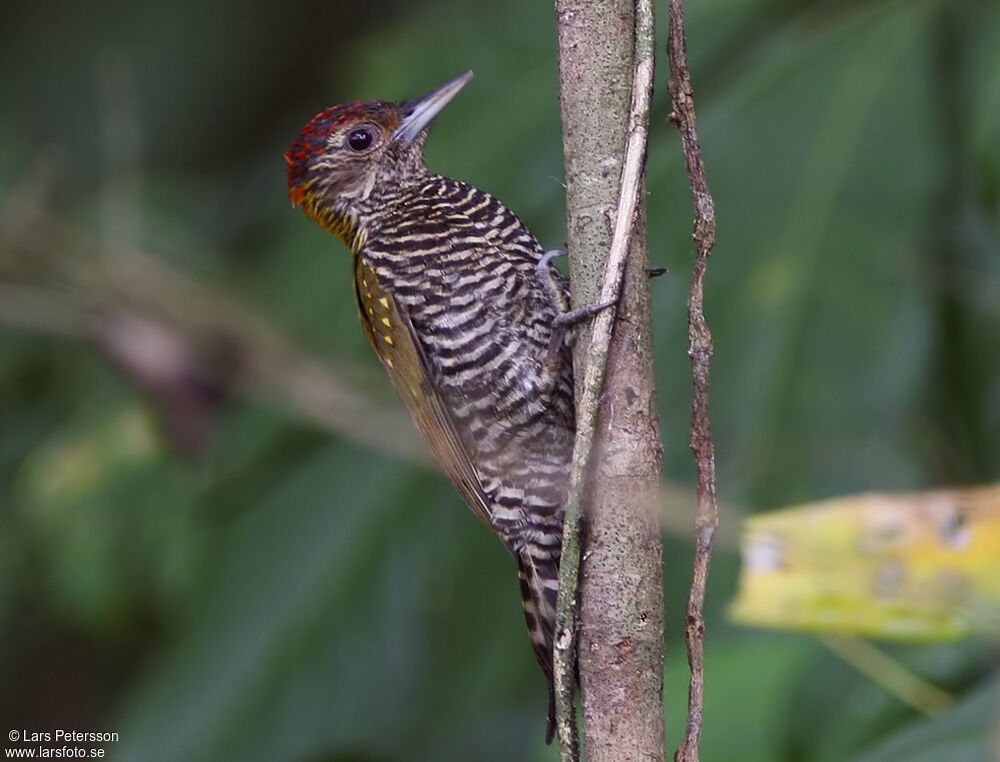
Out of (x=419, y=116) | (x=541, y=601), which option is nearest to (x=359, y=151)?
(x=419, y=116)

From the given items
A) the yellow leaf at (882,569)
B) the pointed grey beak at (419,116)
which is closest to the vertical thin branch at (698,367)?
the yellow leaf at (882,569)

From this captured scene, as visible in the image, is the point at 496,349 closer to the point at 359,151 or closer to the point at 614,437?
the point at 359,151

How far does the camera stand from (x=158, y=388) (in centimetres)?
382

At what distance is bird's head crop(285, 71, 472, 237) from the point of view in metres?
2.85

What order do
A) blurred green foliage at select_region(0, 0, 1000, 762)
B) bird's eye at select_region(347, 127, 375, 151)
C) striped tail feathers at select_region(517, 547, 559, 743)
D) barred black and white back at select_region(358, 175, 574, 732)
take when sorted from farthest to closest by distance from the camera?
blurred green foliage at select_region(0, 0, 1000, 762), bird's eye at select_region(347, 127, 375, 151), barred black and white back at select_region(358, 175, 574, 732), striped tail feathers at select_region(517, 547, 559, 743)

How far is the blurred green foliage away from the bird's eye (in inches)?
22.8

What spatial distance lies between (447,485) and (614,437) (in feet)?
5.69

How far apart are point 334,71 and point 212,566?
2286mm

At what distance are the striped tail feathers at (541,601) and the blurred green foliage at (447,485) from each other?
38 centimetres

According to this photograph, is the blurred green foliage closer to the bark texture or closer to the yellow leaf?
the yellow leaf

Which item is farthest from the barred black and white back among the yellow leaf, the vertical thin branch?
the vertical thin branch

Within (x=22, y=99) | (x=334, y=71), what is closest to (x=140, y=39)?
(x=22, y=99)

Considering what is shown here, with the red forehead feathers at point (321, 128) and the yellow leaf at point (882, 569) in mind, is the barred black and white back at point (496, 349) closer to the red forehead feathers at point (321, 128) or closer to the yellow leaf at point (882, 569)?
the red forehead feathers at point (321, 128)

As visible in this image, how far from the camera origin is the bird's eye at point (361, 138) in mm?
2838
